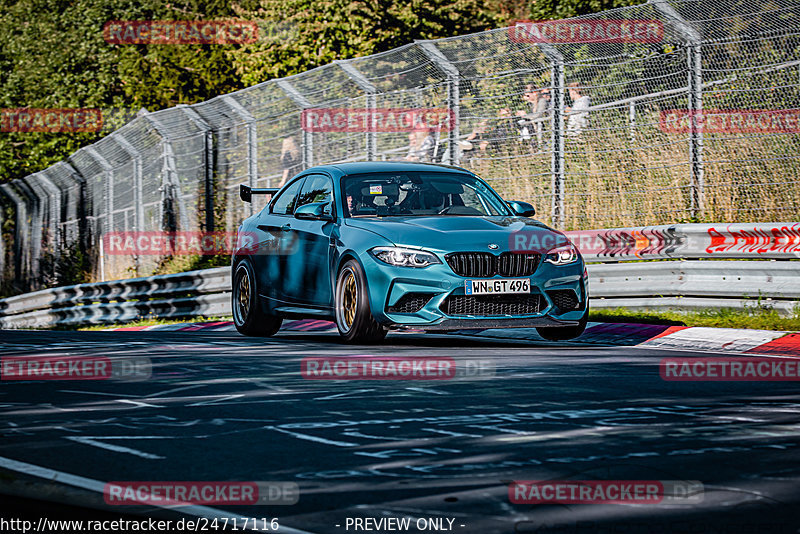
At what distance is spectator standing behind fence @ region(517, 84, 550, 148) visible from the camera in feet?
54.8

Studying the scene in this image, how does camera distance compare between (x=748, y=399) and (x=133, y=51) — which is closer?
(x=748, y=399)

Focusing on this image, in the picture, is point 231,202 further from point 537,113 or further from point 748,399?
point 748,399

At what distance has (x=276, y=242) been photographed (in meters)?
12.5

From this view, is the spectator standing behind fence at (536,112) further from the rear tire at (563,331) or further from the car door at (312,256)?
the rear tire at (563,331)

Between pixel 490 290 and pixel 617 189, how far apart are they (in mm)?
6478

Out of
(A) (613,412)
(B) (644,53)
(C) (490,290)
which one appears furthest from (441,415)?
(B) (644,53)

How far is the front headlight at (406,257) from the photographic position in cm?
1016

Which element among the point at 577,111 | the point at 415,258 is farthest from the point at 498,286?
the point at 577,111

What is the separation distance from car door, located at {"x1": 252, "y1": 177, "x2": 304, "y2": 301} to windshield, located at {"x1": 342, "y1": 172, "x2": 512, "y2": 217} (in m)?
0.99

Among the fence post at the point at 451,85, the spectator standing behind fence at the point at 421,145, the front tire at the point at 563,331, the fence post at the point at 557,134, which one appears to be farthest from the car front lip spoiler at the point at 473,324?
the spectator standing behind fence at the point at 421,145

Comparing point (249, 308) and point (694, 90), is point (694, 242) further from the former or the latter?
point (249, 308)

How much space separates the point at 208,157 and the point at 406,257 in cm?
1386

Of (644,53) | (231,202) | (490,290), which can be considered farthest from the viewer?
(231,202)

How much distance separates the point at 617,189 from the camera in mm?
16156
